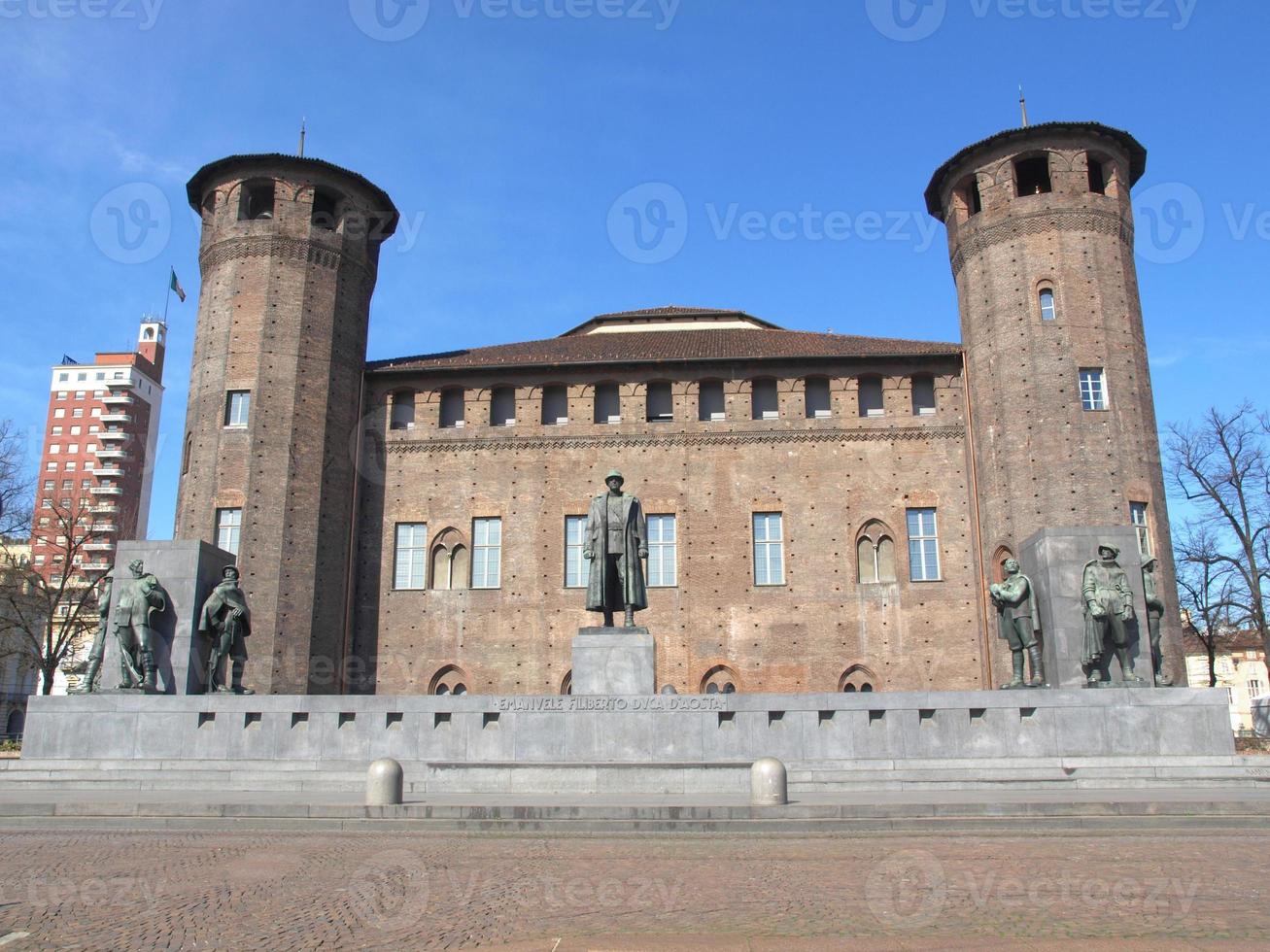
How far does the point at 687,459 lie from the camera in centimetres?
3334

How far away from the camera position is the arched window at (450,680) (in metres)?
31.8

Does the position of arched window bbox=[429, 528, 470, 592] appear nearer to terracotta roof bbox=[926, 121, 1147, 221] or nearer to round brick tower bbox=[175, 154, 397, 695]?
round brick tower bbox=[175, 154, 397, 695]

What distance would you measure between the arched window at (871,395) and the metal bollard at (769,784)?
22528 millimetres

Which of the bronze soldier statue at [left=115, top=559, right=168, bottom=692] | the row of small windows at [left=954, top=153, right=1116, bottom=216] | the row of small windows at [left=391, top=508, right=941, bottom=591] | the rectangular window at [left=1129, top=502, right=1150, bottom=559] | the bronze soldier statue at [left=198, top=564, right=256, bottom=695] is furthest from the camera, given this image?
the row of small windows at [left=954, top=153, right=1116, bottom=216]

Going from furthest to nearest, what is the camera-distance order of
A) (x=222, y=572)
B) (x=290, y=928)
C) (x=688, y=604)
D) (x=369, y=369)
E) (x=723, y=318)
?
(x=723, y=318)
(x=369, y=369)
(x=688, y=604)
(x=222, y=572)
(x=290, y=928)

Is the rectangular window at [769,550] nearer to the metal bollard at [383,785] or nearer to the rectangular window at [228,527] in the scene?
the rectangular window at [228,527]

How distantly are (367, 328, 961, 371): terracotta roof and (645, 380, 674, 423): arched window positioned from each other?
98 centimetres

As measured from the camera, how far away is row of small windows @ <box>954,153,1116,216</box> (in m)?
32.2

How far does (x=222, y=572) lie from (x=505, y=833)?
11.8 meters

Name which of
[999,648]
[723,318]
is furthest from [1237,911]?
[723,318]

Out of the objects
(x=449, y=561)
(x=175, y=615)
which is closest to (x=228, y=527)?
(x=449, y=561)

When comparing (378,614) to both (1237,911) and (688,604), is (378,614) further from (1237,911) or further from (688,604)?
(1237,911)

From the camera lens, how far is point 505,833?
11.4 meters

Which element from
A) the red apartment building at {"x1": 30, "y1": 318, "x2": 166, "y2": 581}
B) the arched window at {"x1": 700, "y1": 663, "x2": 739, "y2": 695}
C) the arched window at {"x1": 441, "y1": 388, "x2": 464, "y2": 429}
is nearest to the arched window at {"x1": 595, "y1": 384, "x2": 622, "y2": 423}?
the arched window at {"x1": 441, "y1": 388, "x2": 464, "y2": 429}
